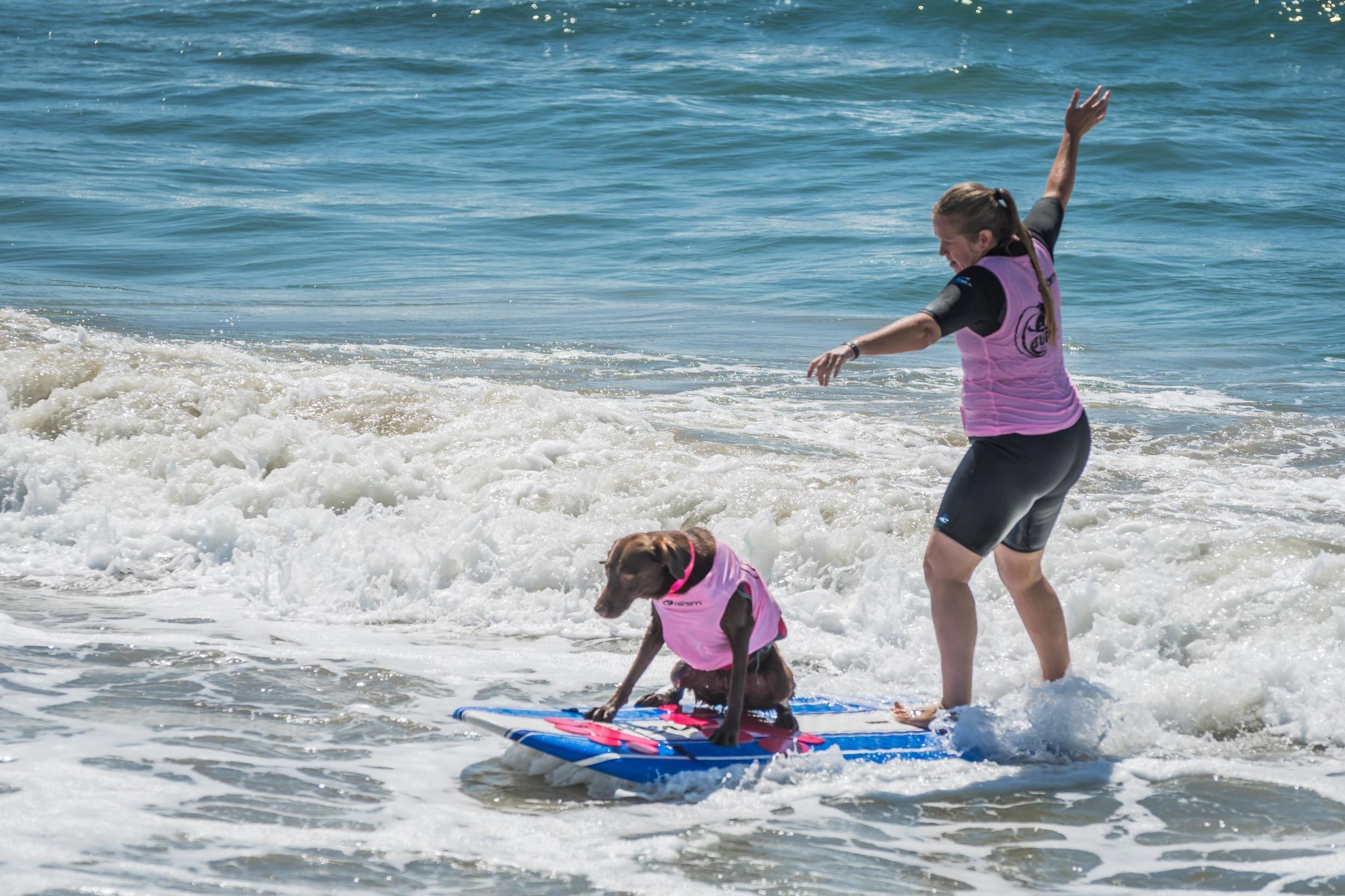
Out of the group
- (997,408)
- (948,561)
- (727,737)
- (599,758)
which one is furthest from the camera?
(948,561)

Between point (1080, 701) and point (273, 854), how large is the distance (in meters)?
2.90

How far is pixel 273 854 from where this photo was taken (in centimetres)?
365

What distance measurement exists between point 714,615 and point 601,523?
3025mm

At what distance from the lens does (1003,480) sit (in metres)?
4.50

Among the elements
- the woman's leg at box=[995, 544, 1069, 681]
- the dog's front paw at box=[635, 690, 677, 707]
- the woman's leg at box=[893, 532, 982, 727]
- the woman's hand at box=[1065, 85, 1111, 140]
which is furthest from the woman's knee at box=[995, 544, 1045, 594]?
the woman's hand at box=[1065, 85, 1111, 140]

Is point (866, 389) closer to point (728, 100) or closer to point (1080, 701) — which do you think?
point (1080, 701)

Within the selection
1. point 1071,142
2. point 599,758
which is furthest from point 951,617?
point 1071,142

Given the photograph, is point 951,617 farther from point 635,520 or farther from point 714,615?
point 635,520

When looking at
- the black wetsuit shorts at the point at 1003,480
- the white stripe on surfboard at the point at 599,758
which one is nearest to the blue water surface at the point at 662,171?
the black wetsuit shorts at the point at 1003,480

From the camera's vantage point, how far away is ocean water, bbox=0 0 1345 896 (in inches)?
158

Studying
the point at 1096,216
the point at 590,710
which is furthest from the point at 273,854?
the point at 1096,216

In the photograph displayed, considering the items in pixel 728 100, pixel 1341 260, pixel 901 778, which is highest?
pixel 728 100

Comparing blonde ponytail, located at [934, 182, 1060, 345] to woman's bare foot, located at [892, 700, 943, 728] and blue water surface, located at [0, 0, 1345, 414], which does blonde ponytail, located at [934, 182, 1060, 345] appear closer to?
woman's bare foot, located at [892, 700, 943, 728]

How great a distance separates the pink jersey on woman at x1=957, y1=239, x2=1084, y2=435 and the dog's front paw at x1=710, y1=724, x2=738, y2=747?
1.28 metres
